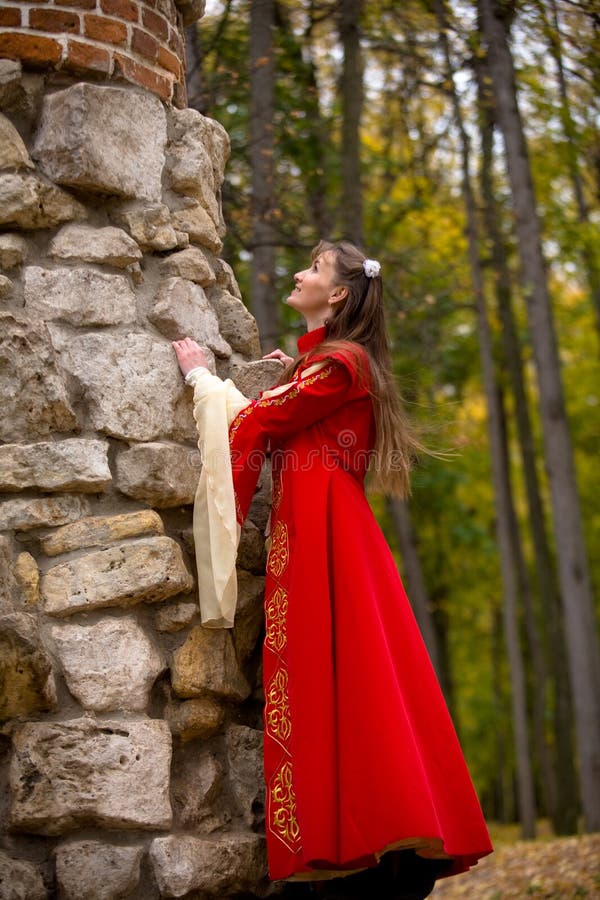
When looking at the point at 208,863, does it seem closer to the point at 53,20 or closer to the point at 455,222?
the point at 53,20

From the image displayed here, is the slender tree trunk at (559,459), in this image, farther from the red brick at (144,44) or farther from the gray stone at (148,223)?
the gray stone at (148,223)

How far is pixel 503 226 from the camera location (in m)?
12.0

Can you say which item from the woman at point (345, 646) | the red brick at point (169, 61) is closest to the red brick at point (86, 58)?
the red brick at point (169, 61)

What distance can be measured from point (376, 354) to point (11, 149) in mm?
1354

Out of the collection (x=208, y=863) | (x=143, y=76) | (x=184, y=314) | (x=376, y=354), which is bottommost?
(x=208, y=863)

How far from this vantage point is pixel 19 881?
2.91 m

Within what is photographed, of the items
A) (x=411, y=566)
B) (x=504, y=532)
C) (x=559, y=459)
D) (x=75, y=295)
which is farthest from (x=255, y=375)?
(x=504, y=532)

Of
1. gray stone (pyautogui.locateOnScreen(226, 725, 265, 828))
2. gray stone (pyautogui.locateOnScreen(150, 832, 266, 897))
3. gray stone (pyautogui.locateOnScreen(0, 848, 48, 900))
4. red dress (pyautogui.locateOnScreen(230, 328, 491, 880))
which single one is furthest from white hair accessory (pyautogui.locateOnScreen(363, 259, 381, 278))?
gray stone (pyautogui.locateOnScreen(0, 848, 48, 900))

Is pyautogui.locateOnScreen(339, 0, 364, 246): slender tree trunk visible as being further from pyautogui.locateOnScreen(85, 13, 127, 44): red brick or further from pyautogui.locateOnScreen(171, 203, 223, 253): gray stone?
pyautogui.locateOnScreen(85, 13, 127, 44): red brick

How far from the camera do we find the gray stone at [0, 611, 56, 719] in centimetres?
301

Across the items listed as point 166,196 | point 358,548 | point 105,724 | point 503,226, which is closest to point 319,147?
point 503,226

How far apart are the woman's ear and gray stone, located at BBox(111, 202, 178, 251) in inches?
22.4

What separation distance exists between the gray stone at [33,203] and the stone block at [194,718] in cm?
155

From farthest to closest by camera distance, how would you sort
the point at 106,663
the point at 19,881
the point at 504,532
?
1. the point at 504,532
2. the point at 106,663
3. the point at 19,881
